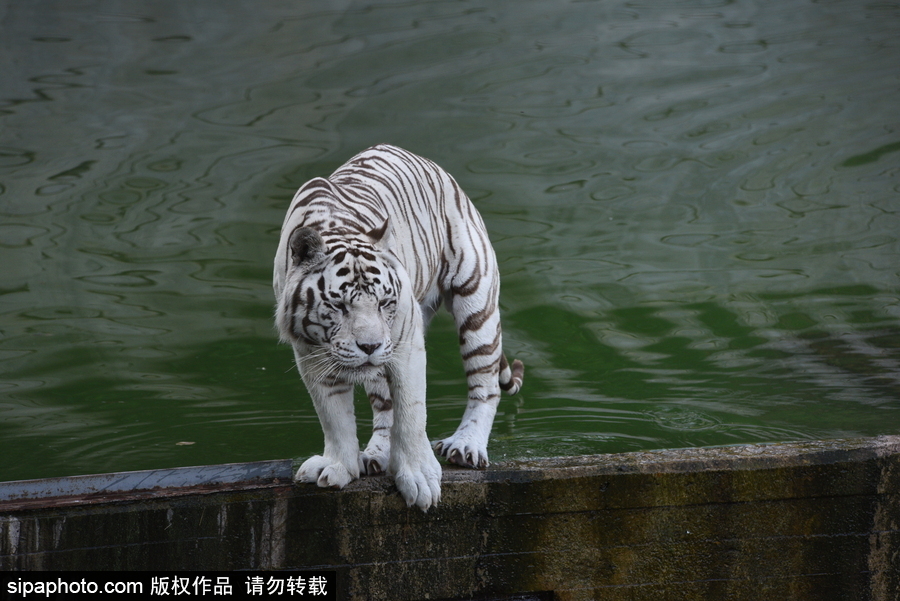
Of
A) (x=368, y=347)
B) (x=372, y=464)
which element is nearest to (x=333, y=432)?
(x=372, y=464)

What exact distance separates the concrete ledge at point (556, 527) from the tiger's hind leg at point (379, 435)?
8cm

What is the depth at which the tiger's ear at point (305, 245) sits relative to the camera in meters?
2.18

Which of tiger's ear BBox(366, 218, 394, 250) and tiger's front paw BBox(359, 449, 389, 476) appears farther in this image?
tiger's front paw BBox(359, 449, 389, 476)

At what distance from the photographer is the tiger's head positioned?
2.14 meters

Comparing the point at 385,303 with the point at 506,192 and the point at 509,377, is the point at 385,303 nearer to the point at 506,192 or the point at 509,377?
the point at 509,377

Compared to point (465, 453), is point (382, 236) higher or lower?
higher

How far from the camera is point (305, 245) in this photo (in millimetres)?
→ 2215

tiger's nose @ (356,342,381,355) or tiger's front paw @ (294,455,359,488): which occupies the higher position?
tiger's nose @ (356,342,381,355)

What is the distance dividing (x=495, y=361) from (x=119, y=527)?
125 cm

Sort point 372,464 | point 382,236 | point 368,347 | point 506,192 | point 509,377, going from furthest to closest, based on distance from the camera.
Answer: point 506,192, point 509,377, point 372,464, point 382,236, point 368,347

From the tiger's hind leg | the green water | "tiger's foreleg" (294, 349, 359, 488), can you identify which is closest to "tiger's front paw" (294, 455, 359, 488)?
"tiger's foreleg" (294, 349, 359, 488)

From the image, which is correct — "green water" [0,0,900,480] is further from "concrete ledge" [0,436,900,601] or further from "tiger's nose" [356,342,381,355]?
"tiger's nose" [356,342,381,355]

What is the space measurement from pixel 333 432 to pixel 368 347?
365mm

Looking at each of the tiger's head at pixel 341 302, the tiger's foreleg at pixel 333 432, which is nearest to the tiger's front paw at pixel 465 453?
the tiger's foreleg at pixel 333 432
